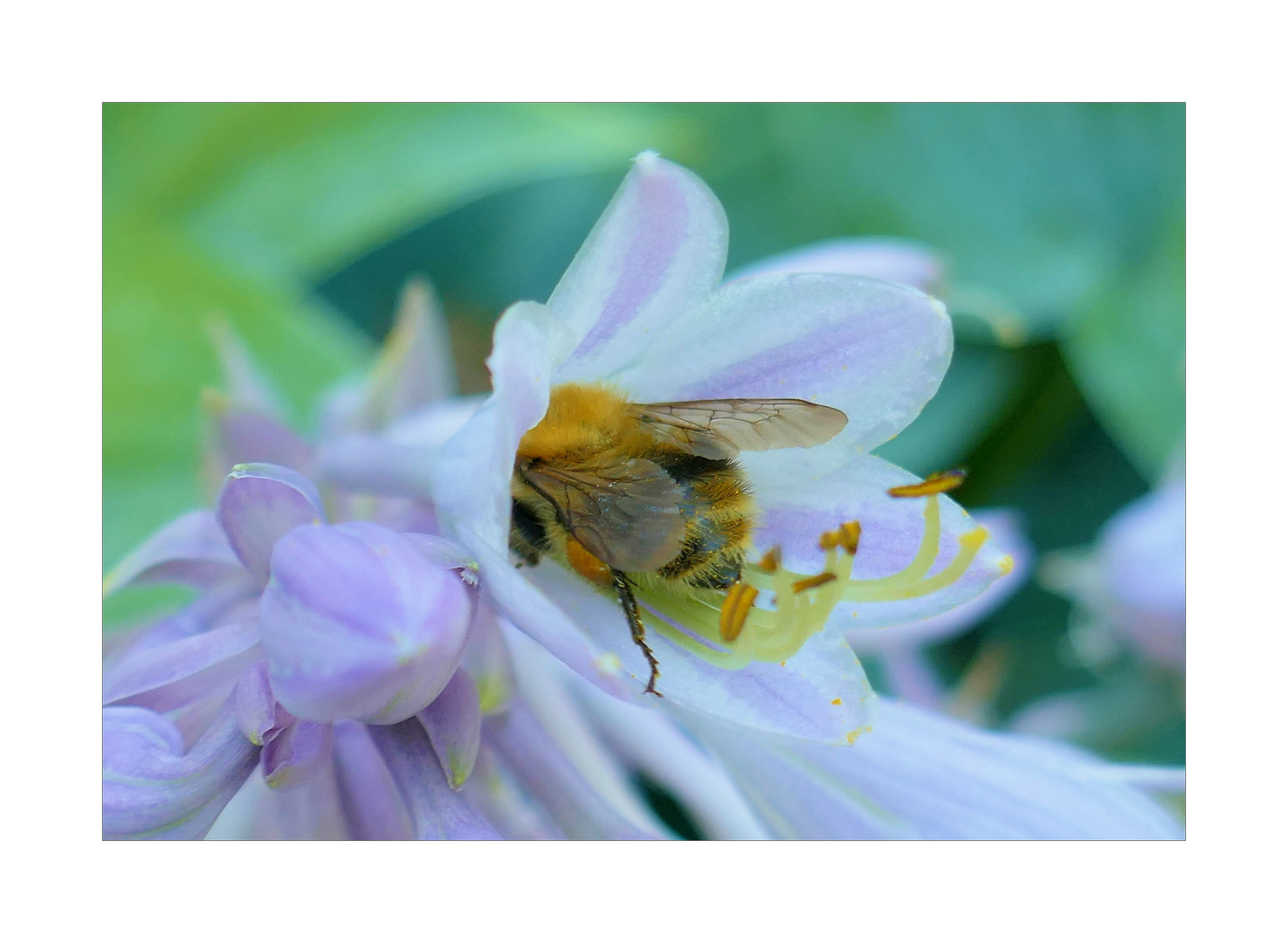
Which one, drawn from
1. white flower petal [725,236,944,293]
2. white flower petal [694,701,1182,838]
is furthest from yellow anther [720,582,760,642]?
white flower petal [725,236,944,293]

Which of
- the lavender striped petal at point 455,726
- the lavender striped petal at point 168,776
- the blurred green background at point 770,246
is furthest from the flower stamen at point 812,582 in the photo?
the blurred green background at point 770,246

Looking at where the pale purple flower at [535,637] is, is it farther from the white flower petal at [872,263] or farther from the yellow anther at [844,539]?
the white flower petal at [872,263]

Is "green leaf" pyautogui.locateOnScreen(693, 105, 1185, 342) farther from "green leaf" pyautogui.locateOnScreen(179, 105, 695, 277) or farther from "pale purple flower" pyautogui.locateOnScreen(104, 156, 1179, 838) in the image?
"pale purple flower" pyautogui.locateOnScreen(104, 156, 1179, 838)

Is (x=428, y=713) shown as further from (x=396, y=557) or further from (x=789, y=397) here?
(x=789, y=397)

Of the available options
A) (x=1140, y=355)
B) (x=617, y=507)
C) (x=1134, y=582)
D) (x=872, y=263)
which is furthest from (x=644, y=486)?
(x=1140, y=355)
